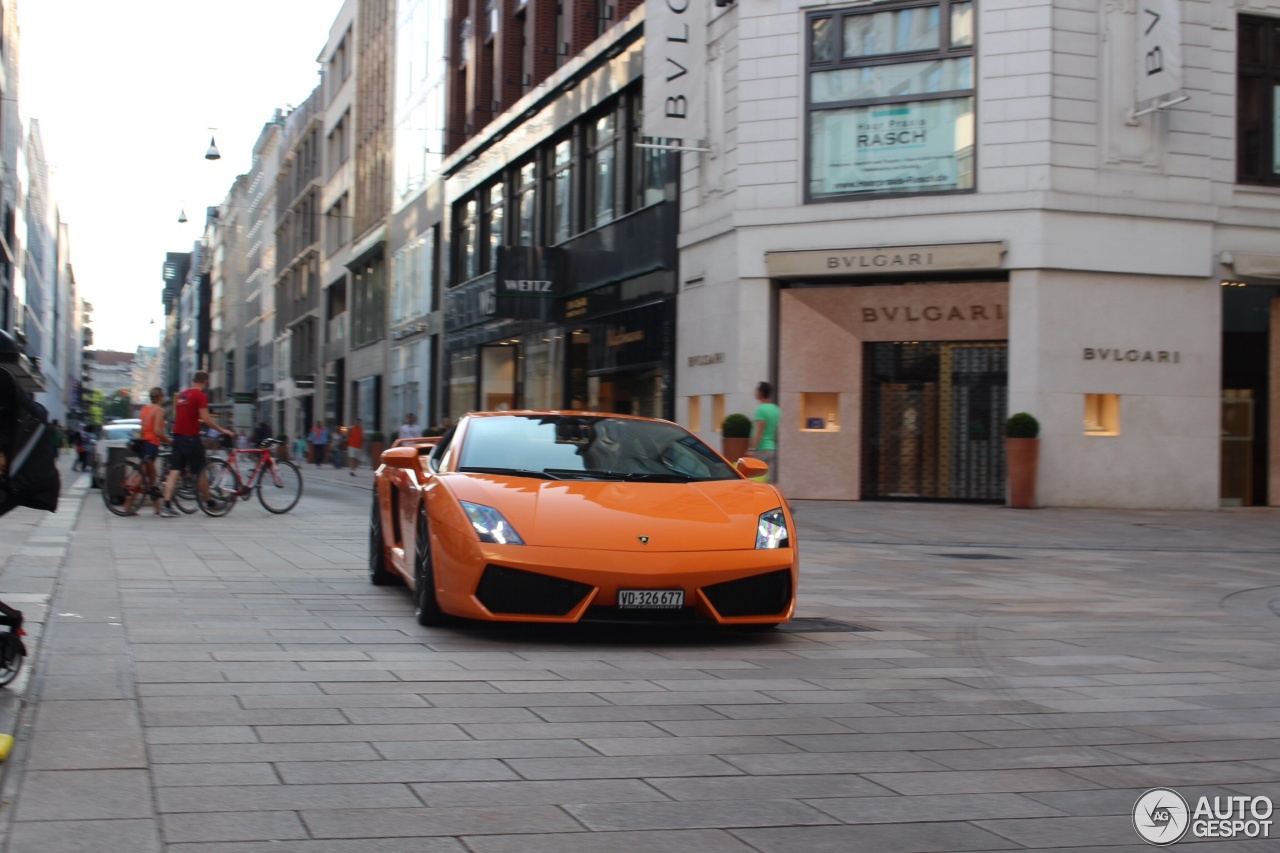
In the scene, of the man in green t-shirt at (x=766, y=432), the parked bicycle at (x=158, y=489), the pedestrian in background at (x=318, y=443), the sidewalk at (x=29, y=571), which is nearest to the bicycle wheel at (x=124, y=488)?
the parked bicycle at (x=158, y=489)

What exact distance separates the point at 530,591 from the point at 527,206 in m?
30.0

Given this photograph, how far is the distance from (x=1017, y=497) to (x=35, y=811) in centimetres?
1907

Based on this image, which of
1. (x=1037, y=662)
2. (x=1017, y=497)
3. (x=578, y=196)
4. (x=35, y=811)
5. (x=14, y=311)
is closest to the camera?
(x=35, y=811)

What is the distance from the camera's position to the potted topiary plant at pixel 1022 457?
21.3 meters

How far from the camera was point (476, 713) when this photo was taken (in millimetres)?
5652

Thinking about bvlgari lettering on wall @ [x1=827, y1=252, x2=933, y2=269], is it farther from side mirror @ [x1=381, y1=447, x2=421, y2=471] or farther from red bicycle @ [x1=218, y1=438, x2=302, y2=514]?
side mirror @ [x1=381, y1=447, x2=421, y2=471]

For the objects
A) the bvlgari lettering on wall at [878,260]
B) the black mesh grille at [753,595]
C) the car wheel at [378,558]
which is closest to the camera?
the black mesh grille at [753,595]

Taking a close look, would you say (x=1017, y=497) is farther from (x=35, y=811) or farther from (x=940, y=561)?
(x=35, y=811)

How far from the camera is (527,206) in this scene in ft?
120

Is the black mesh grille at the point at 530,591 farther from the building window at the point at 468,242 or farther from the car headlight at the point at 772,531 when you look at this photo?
the building window at the point at 468,242

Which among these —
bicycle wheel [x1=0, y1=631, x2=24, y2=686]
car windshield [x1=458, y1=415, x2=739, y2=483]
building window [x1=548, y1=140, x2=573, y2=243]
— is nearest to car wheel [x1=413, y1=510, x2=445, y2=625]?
car windshield [x1=458, y1=415, x2=739, y2=483]

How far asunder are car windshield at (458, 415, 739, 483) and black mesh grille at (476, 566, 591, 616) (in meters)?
0.98

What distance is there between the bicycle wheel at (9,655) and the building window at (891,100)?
1858 cm

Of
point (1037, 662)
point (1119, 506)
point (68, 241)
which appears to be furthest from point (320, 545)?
point (68, 241)
